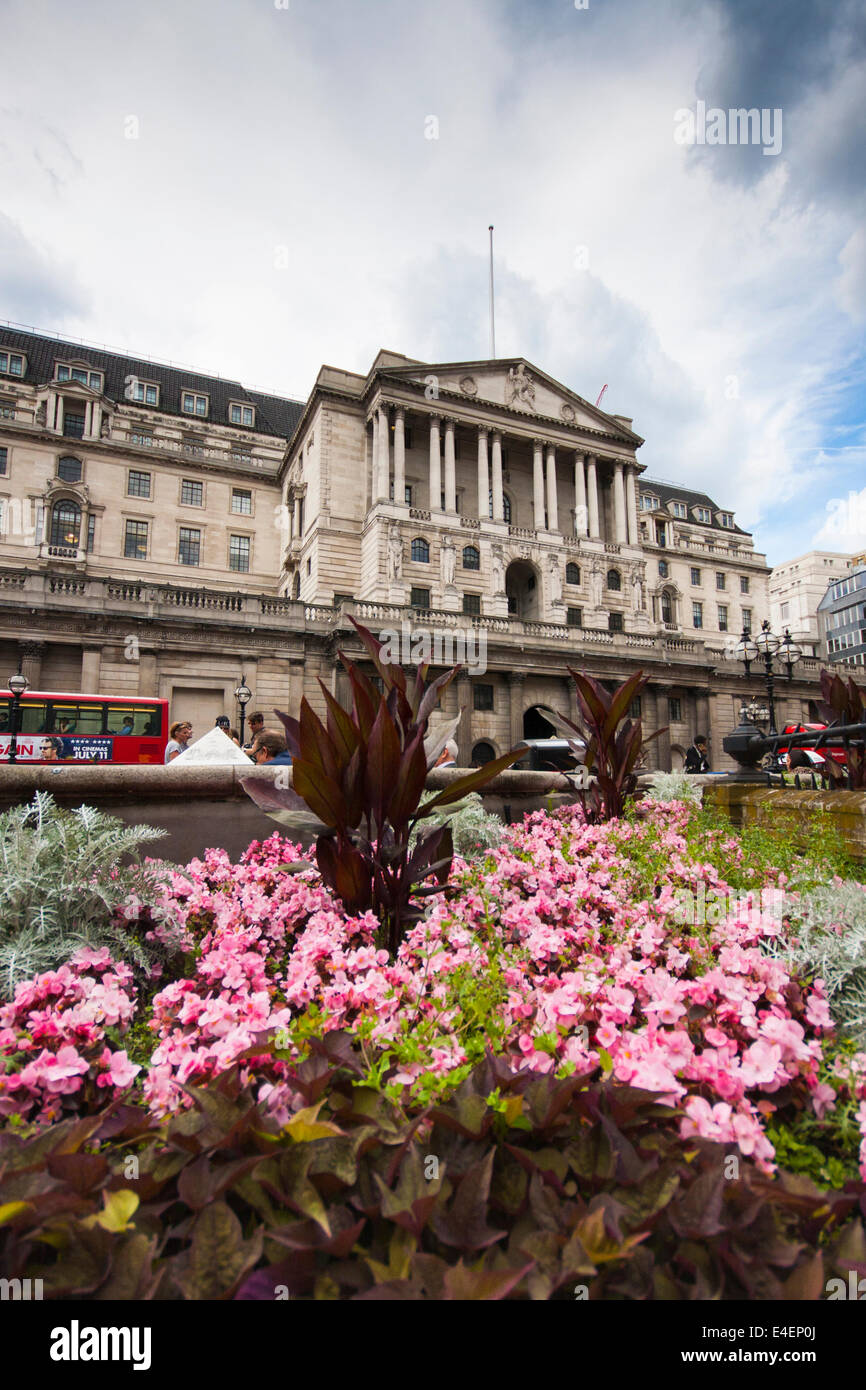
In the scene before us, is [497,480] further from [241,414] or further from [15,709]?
[15,709]

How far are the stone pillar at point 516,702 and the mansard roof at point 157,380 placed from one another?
29955mm

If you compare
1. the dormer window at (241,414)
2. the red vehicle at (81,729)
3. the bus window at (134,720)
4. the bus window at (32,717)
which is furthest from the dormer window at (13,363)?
the bus window at (134,720)

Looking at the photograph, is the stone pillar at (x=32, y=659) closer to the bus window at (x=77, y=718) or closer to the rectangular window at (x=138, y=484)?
the bus window at (x=77, y=718)

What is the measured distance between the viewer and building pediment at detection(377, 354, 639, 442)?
3625cm

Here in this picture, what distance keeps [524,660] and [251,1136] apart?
29.3 meters

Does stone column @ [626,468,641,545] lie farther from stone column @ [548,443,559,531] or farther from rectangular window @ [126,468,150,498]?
rectangular window @ [126,468,150,498]

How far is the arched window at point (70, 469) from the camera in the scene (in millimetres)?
38875

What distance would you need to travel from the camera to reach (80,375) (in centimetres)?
4328

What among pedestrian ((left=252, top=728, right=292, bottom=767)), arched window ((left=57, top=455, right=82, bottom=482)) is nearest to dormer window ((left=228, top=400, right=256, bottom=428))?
arched window ((left=57, top=455, right=82, bottom=482))

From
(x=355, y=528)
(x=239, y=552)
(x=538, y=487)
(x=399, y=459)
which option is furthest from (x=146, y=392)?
(x=538, y=487)

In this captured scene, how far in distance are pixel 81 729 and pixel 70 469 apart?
2837cm

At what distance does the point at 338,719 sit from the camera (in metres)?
3.25

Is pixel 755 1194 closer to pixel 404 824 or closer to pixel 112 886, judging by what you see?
pixel 404 824

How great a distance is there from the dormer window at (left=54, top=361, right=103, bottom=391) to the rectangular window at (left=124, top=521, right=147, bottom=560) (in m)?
10.4
